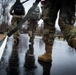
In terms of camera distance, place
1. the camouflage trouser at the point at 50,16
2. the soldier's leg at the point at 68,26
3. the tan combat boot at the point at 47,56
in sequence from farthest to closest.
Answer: the tan combat boot at the point at 47,56 → the camouflage trouser at the point at 50,16 → the soldier's leg at the point at 68,26

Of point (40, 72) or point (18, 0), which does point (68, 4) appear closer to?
point (40, 72)

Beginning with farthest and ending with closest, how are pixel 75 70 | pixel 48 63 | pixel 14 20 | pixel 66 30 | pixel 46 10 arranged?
pixel 14 20 → pixel 46 10 → pixel 48 63 → pixel 75 70 → pixel 66 30

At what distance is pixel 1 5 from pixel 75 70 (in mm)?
41953

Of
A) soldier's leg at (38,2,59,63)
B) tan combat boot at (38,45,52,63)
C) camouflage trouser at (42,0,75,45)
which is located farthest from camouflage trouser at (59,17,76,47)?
tan combat boot at (38,45,52,63)

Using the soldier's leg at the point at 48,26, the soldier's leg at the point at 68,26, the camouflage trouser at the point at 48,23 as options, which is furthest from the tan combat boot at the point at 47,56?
the soldier's leg at the point at 68,26

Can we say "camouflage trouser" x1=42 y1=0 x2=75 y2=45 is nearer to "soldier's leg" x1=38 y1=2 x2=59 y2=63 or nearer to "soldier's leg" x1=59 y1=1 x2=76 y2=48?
"soldier's leg" x1=38 y1=2 x2=59 y2=63

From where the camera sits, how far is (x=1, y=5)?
1795 inches

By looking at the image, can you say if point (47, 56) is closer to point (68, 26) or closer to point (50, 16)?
point (50, 16)

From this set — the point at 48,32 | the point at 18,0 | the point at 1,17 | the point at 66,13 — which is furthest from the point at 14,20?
the point at 1,17

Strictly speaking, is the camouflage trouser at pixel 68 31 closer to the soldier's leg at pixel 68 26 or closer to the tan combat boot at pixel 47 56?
the soldier's leg at pixel 68 26

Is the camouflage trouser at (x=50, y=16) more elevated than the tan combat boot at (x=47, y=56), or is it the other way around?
the camouflage trouser at (x=50, y=16)

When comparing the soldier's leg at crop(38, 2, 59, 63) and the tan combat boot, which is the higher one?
the soldier's leg at crop(38, 2, 59, 63)

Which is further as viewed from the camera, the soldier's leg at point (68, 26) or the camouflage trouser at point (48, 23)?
the camouflage trouser at point (48, 23)

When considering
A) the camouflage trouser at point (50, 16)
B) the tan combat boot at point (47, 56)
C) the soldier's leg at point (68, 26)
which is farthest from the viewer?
the tan combat boot at point (47, 56)
